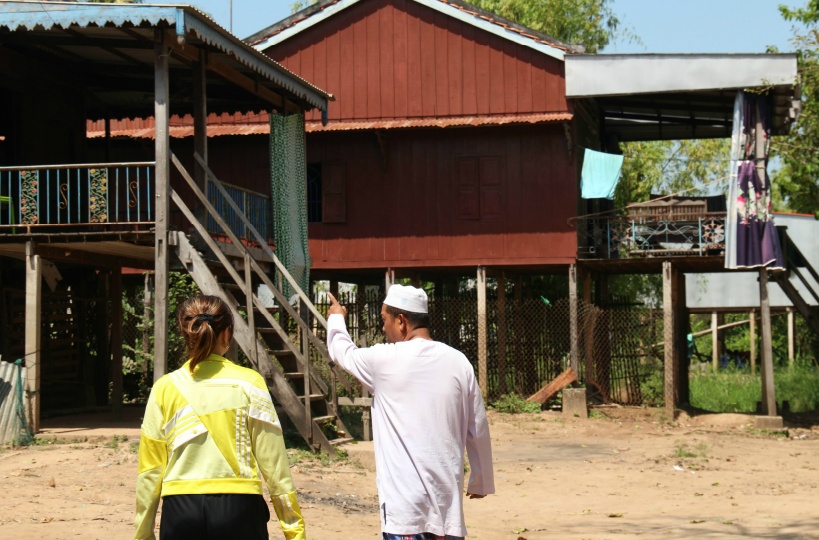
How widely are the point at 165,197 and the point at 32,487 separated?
385 centimetres

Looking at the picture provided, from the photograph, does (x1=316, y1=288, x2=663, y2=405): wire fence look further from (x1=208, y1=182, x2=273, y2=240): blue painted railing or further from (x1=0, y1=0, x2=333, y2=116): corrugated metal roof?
(x1=0, y1=0, x2=333, y2=116): corrugated metal roof

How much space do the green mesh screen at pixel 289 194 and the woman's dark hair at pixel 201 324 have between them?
1138cm

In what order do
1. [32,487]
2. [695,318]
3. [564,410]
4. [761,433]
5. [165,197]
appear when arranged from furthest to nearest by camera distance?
[695,318]
[564,410]
[761,433]
[165,197]
[32,487]

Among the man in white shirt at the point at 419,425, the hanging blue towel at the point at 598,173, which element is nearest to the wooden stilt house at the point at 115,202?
the hanging blue towel at the point at 598,173

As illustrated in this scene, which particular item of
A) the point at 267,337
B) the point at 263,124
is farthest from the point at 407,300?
the point at 263,124

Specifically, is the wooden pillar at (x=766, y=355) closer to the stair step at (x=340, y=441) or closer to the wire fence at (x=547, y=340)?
the wire fence at (x=547, y=340)

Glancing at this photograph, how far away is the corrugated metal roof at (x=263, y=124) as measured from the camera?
68.9 feet

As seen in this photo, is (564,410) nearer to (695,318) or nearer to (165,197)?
(165,197)

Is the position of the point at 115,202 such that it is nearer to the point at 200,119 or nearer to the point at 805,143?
the point at 200,119

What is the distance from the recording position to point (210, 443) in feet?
13.9

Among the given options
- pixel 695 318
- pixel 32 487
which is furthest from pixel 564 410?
pixel 695 318

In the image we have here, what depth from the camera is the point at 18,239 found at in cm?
1362

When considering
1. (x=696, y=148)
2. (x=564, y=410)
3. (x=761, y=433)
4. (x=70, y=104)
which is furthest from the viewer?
(x=696, y=148)

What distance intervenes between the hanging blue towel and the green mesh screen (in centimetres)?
675
